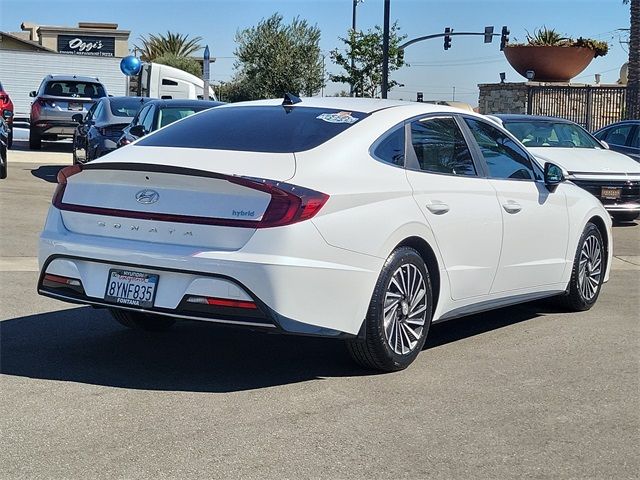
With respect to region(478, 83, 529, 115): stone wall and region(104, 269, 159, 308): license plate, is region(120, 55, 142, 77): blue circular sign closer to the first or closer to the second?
region(478, 83, 529, 115): stone wall

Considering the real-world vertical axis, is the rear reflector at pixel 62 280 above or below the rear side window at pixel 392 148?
below

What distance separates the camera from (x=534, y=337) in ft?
23.2

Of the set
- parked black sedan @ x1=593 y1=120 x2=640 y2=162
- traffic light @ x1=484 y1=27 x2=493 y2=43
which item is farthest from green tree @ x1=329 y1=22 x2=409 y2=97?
parked black sedan @ x1=593 y1=120 x2=640 y2=162

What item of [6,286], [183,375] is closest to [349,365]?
[183,375]

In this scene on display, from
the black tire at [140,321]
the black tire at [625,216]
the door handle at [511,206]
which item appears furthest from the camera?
the black tire at [625,216]

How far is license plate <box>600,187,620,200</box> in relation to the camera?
44.8 feet

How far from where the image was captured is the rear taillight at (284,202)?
518 cm

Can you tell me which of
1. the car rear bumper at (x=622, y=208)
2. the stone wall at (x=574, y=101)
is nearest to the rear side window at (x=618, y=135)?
the car rear bumper at (x=622, y=208)

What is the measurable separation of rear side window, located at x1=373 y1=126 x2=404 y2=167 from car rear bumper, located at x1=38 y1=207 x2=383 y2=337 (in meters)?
0.73

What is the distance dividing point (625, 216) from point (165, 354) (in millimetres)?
9676

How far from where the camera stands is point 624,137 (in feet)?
56.1

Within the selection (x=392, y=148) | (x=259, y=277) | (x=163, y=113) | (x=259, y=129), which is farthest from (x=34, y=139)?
(x=259, y=277)

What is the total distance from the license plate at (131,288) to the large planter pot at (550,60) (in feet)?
89.3

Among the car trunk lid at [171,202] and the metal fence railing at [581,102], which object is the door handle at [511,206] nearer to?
the car trunk lid at [171,202]
